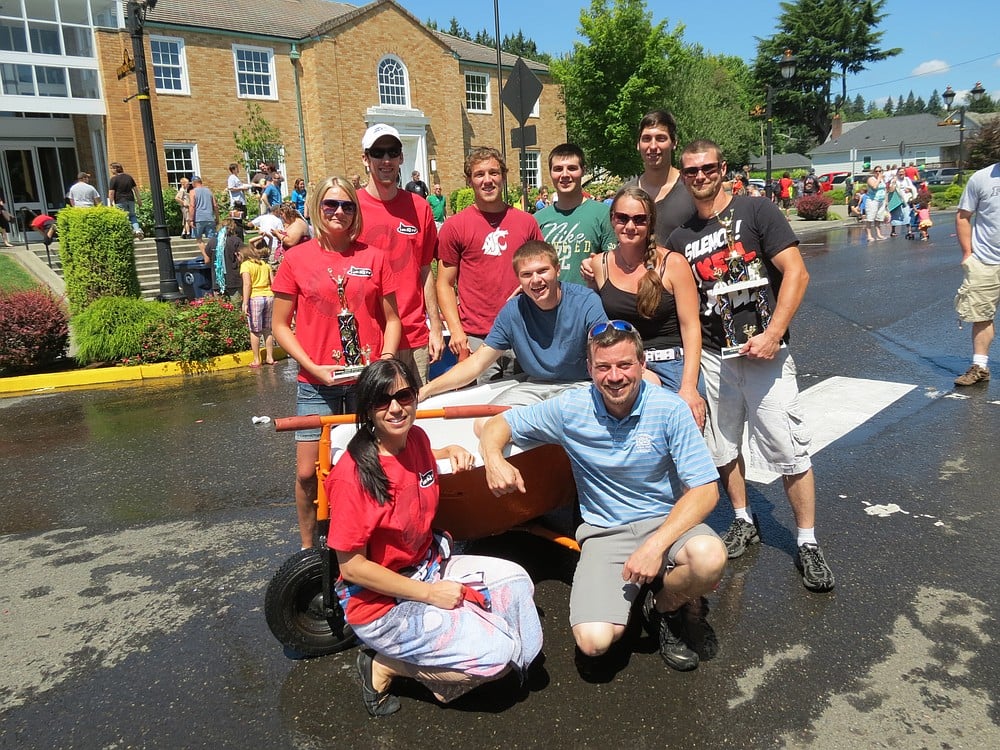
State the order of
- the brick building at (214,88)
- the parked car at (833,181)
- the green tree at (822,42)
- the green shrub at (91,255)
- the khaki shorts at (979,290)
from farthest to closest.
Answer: the green tree at (822,42) < the parked car at (833,181) < the brick building at (214,88) < the green shrub at (91,255) < the khaki shorts at (979,290)

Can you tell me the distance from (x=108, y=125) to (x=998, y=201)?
2279cm

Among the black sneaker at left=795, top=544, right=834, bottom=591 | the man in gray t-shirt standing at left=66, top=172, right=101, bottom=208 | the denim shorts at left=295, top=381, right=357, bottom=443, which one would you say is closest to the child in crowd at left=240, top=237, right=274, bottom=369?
the denim shorts at left=295, top=381, right=357, bottom=443

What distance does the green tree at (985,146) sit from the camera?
5.69 metres

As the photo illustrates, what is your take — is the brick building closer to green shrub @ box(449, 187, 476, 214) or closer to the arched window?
the arched window

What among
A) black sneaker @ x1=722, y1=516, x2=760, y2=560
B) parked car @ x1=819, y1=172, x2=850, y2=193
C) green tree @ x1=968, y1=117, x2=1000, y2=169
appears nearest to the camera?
black sneaker @ x1=722, y1=516, x2=760, y2=560

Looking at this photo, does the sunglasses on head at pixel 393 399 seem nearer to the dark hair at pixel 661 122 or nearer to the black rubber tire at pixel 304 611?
the black rubber tire at pixel 304 611

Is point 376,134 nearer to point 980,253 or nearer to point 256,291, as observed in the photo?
point 980,253

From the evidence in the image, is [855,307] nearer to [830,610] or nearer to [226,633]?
[830,610]

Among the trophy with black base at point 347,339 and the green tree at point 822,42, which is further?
the green tree at point 822,42

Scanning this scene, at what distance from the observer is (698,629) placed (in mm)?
2951

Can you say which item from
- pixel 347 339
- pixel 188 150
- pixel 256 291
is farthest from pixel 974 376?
pixel 188 150

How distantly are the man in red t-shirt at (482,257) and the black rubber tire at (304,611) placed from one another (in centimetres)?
167

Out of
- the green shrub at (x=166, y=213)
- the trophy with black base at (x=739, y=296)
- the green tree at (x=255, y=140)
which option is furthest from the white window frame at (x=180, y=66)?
the trophy with black base at (x=739, y=296)

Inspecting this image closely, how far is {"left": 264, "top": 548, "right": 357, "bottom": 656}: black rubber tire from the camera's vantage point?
2943 mm
